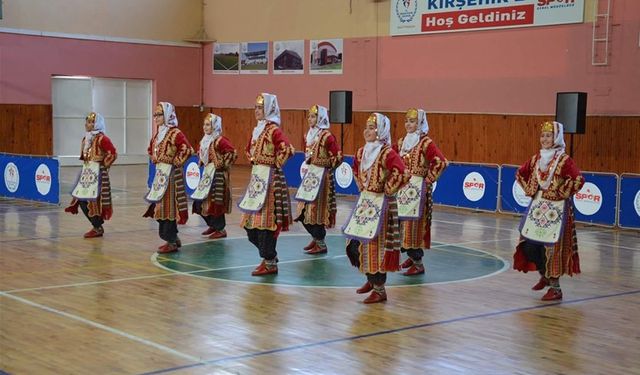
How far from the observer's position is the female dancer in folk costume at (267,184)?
9219 mm

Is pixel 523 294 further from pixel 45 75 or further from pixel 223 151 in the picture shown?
pixel 45 75

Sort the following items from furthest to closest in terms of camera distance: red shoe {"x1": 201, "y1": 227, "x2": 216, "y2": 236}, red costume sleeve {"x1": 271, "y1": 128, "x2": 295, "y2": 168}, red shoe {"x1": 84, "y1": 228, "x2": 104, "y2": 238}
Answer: red shoe {"x1": 201, "y1": 227, "x2": 216, "y2": 236}
red shoe {"x1": 84, "y1": 228, "x2": 104, "y2": 238}
red costume sleeve {"x1": 271, "y1": 128, "x2": 295, "y2": 168}

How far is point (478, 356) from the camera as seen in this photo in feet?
21.2

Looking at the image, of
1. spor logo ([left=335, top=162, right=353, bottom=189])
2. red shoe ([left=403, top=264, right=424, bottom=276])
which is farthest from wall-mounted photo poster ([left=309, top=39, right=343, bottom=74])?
red shoe ([left=403, top=264, right=424, bottom=276])

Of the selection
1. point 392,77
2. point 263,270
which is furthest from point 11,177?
point 392,77

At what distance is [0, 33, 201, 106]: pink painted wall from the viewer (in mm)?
22641

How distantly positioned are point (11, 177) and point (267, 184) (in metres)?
8.77

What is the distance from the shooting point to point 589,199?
14367 mm

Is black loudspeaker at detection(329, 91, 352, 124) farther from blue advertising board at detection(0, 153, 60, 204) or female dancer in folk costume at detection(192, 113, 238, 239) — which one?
female dancer in folk costume at detection(192, 113, 238, 239)

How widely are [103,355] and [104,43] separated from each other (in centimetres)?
1923

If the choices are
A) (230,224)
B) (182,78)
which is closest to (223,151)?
(230,224)

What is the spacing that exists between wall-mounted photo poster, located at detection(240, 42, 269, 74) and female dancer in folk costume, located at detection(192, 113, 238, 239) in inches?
492

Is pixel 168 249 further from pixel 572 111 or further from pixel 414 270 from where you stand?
pixel 572 111

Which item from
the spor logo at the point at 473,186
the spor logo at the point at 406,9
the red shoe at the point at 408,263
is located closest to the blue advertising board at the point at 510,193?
the spor logo at the point at 473,186
